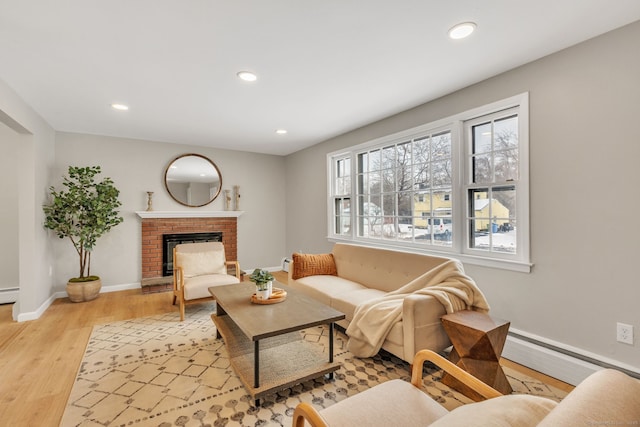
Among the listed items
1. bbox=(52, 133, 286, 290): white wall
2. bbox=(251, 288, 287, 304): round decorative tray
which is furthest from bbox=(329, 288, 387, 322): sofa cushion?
bbox=(52, 133, 286, 290): white wall

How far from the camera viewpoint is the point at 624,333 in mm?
2064

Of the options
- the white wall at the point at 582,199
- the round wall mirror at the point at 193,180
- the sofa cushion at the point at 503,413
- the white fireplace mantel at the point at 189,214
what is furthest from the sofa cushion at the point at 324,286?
the round wall mirror at the point at 193,180

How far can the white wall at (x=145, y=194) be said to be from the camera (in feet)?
15.1

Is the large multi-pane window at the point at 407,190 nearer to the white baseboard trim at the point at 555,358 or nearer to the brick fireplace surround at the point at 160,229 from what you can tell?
the white baseboard trim at the point at 555,358

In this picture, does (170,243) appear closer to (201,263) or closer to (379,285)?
(201,263)

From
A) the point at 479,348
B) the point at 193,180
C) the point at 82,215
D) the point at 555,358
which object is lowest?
the point at 555,358

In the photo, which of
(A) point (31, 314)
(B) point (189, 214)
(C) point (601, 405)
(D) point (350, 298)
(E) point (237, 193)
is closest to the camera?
(C) point (601, 405)

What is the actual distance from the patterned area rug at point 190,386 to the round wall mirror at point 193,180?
2902 millimetres

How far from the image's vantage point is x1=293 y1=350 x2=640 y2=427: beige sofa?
2.15 ft

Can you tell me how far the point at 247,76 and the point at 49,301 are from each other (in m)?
4.16

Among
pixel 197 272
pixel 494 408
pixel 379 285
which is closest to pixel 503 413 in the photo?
pixel 494 408

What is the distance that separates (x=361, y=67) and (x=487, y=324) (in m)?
2.24

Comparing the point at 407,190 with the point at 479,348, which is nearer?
the point at 479,348

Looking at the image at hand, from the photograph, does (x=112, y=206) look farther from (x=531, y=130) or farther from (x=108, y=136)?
(x=531, y=130)
